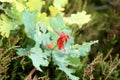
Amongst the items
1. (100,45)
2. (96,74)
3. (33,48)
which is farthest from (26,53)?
(100,45)

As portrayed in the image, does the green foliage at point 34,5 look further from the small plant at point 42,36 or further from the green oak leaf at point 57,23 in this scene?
the green oak leaf at point 57,23

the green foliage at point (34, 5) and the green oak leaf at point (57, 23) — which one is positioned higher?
the green foliage at point (34, 5)

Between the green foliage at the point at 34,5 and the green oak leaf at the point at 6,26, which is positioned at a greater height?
the green foliage at the point at 34,5

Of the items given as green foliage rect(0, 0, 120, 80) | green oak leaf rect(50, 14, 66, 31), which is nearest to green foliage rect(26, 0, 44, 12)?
green foliage rect(0, 0, 120, 80)

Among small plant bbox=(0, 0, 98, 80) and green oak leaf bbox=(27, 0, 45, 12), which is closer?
small plant bbox=(0, 0, 98, 80)

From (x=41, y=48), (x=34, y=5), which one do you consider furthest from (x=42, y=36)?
(x=34, y=5)

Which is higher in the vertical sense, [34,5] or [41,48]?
[34,5]

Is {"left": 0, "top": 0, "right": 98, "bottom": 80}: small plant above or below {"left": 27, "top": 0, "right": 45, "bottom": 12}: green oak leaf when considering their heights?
below

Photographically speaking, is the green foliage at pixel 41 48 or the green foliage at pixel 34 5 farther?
the green foliage at pixel 34 5

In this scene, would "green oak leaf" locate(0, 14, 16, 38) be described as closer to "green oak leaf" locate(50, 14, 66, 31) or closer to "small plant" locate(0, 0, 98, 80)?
"small plant" locate(0, 0, 98, 80)

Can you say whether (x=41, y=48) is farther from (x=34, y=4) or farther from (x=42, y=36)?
(x=34, y=4)

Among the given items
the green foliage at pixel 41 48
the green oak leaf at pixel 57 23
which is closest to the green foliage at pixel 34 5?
the green foliage at pixel 41 48
